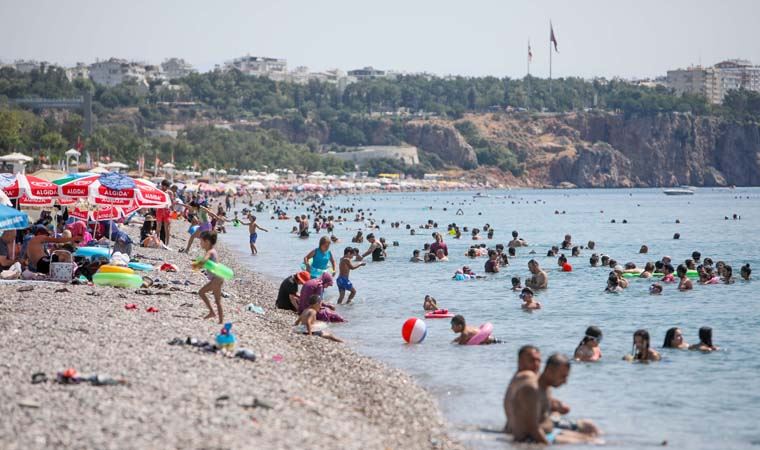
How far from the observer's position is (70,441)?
25.7 feet

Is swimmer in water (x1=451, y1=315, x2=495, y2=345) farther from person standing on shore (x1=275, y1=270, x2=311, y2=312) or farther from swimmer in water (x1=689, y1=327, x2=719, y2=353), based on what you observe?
person standing on shore (x1=275, y1=270, x2=311, y2=312)

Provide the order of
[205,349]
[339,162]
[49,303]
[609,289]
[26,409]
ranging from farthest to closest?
[339,162] → [609,289] → [49,303] → [205,349] → [26,409]

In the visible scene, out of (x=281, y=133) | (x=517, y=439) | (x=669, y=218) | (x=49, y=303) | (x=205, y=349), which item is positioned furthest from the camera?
(x=281, y=133)

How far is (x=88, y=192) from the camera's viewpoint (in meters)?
21.2

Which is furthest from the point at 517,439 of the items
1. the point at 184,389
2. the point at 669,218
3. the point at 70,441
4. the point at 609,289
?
the point at 669,218

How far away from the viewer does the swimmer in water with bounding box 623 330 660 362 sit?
47.1 feet

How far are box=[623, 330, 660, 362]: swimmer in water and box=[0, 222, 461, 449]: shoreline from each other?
341 cm

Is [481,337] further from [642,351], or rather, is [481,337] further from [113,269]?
[113,269]

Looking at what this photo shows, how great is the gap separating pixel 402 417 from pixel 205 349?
115 inches

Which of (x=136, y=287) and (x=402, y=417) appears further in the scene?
(x=136, y=287)

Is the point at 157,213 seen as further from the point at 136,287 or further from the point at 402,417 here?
the point at 402,417

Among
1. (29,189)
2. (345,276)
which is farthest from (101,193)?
(345,276)

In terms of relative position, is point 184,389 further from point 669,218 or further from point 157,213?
point 669,218

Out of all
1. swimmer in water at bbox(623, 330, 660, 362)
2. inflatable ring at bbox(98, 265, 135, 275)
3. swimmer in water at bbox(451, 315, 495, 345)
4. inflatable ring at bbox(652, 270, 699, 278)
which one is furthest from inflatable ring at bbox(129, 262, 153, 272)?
inflatable ring at bbox(652, 270, 699, 278)
